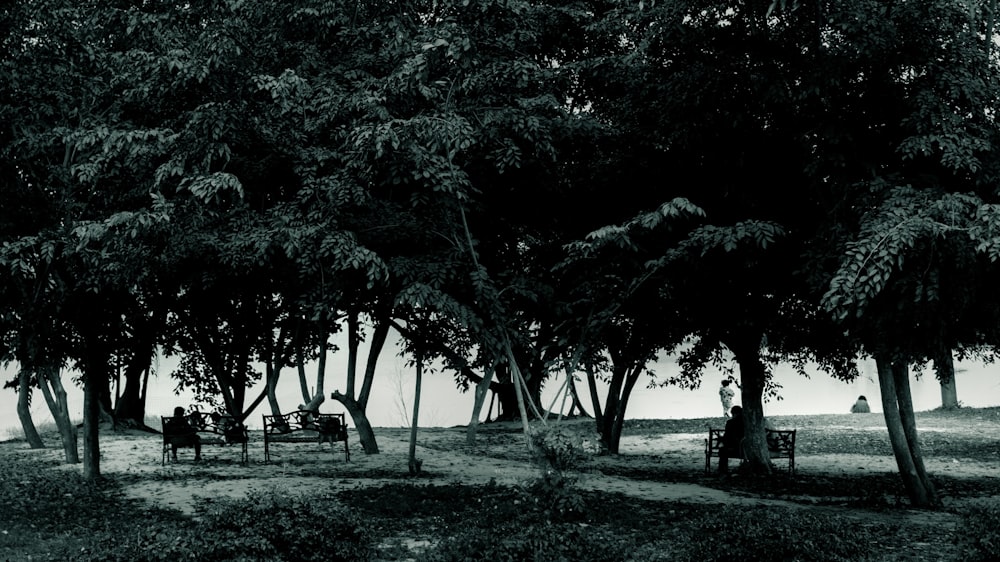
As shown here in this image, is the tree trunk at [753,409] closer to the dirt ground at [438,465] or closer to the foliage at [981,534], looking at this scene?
the dirt ground at [438,465]

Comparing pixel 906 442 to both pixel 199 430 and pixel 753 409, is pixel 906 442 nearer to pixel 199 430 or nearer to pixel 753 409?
pixel 753 409

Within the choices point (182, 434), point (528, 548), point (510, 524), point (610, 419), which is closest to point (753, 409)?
point (610, 419)

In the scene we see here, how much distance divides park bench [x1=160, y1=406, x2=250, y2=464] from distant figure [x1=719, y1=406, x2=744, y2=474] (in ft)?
27.6

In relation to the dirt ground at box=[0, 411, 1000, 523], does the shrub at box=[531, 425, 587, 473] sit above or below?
above

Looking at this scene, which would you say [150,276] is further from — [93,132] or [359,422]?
[359,422]

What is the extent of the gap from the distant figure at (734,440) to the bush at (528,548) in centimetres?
911

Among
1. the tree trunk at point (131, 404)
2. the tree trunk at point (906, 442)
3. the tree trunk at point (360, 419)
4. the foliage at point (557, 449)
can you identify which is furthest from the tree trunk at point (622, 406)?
the tree trunk at point (131, 404)

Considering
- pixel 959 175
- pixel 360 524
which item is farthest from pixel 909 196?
pixel 360 524

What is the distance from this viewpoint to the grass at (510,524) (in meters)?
7.84

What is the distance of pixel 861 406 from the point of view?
1414 inches

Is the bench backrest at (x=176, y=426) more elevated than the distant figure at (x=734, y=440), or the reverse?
the bench backrest at (x=176, y=426)

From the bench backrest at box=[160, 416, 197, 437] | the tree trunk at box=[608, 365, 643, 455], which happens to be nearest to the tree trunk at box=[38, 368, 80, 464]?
the bench backrest at box=[160, 416, 197, 437]

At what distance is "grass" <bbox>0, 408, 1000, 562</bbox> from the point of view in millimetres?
7840

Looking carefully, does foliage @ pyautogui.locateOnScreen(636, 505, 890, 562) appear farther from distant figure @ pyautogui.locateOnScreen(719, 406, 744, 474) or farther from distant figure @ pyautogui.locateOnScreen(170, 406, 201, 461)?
distant figure @ pyautogui.locateOnScreen(170, 406, 201, 461)
